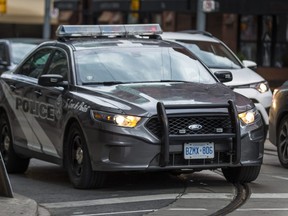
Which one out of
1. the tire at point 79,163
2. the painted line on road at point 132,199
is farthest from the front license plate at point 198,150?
the tire at point 79,163

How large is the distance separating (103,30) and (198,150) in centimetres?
256

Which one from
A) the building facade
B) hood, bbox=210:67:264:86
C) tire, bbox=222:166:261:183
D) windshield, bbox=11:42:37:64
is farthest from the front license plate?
the building facade

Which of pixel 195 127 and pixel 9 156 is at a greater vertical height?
pixel 195 127

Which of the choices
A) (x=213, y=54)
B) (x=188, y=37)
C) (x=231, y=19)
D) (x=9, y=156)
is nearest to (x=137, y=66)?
(x=9, y=156)

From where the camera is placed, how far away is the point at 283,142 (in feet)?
40.4

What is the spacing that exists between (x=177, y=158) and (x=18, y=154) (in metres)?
3.06

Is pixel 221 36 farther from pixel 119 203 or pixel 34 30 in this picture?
pixel 119 203

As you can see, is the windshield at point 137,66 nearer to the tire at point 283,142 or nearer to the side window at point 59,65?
the side window at point 59,65

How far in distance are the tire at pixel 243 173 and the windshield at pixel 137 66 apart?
1150 millimetres

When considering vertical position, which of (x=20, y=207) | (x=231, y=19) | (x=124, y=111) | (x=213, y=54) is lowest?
(x=231, y=19)

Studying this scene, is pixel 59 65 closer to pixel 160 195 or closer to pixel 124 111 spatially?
pixel 124 111

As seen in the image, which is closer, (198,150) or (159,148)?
(159,148)

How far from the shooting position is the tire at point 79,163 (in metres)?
9.86

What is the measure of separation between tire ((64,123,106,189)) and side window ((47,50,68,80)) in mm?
871
